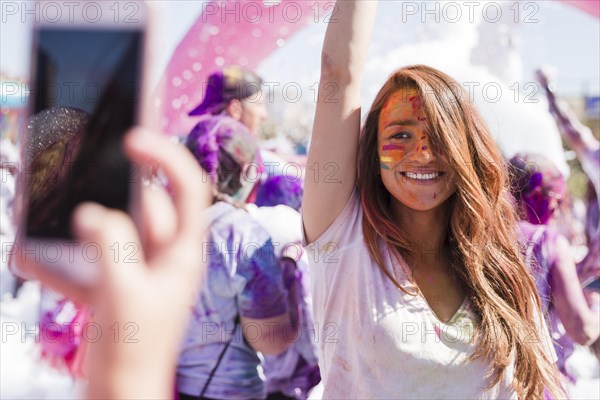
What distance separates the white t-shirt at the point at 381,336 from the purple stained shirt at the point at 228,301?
877mm

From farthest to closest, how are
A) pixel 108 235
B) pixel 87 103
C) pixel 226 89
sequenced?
pixel 226 89
pixel 87 103
pixel 108 235

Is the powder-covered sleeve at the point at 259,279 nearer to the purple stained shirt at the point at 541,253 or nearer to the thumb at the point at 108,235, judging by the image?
the purple stained shirt at the point at 541,253

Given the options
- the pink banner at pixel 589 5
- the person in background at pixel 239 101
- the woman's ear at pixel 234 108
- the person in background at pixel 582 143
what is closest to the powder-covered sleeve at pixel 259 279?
the person in background at pixel 239 101

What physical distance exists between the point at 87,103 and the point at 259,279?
4.86 feet

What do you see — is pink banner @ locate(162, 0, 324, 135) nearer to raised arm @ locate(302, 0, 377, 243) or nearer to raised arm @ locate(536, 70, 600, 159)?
raised arm @ locate(536, 70, 600, 159)

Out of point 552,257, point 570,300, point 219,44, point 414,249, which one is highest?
point 219,44

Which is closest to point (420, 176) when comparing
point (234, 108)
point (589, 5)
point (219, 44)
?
point (234, 108)

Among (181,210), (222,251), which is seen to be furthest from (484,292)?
(222,251)

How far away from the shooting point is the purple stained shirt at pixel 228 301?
6.41 ft

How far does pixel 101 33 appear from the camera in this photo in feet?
1.91

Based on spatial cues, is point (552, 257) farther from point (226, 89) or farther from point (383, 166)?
point (226, 89)

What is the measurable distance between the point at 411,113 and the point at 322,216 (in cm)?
26

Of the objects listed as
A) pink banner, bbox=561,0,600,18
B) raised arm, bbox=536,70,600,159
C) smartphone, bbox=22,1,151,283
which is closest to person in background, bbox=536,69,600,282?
raised arm, bbox=536,70,600,159

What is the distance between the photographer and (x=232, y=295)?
6.49 ft
